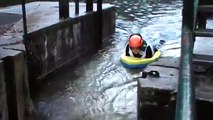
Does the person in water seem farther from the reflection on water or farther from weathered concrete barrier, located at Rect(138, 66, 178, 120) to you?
weathered concrete barrier, located at Rect(138, 66, 178, 120)

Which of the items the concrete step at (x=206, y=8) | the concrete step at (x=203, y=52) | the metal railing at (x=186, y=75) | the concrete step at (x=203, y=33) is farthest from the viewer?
the concrete step at (x=203, y=52)

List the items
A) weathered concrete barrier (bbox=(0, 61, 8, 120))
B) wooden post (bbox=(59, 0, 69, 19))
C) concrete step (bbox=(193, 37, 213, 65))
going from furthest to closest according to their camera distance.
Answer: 1. wooden post (bbox=(59, 0, 69, 19))
2. weathered concrete barrier (bbox=(0, 61, 8, 120))
3. concrete step (bbox=(193, 37, 213, 65))

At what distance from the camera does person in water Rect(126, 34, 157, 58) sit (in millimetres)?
6837

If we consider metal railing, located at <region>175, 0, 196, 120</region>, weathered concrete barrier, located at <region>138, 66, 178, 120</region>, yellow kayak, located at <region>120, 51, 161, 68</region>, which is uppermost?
metal railing, located at <region>175, 0, 196, 120</region>

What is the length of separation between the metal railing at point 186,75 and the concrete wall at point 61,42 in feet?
12.7

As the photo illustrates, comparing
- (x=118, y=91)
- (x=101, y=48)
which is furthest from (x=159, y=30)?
(x=118, y=91)

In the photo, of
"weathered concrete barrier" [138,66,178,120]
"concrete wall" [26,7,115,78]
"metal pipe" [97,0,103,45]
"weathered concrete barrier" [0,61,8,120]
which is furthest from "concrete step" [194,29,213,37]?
"metal pipe" [97,0,103,45]

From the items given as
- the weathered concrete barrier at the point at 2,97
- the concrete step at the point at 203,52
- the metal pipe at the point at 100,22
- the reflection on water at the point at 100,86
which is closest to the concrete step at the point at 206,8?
the concrete step at the point at 203,52

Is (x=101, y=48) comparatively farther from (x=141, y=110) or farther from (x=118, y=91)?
(x=141, y=110)

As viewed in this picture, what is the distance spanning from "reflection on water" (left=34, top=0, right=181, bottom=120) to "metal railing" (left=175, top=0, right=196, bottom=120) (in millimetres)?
2820

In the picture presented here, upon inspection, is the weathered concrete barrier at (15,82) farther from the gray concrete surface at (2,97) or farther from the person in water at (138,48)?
the person in water at (138,48)

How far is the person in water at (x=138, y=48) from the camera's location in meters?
6.84

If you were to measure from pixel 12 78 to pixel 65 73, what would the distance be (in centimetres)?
280

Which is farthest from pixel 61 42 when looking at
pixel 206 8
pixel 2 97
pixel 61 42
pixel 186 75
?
pixel 186 75
